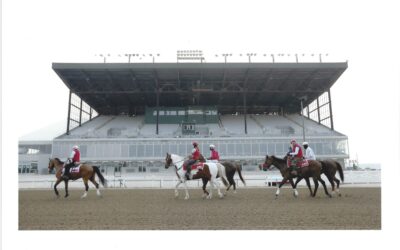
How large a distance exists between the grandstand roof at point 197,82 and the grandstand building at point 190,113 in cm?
13

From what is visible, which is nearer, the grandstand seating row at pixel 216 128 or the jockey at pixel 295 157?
the jockey at pixel 295 157

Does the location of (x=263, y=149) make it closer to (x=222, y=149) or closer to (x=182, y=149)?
(x=222, y=149)

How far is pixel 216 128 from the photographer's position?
50.7 meters

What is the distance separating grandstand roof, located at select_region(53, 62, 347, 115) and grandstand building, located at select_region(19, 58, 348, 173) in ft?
0.43

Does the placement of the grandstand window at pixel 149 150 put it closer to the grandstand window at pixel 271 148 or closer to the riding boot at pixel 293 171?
the grandstand window at pixel 271 148

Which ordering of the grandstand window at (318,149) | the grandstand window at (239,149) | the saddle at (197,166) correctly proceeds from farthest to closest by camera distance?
the grandstand window at (318,149)
the grandstand window at (239,149)
the saddle at (197,166)

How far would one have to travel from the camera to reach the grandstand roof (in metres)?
45.3

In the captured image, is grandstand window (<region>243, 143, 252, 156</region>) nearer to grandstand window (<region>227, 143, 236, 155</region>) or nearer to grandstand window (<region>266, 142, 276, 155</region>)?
grandstand window (<region>227, 143, 236, 155</region>)

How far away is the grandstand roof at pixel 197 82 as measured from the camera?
149ft

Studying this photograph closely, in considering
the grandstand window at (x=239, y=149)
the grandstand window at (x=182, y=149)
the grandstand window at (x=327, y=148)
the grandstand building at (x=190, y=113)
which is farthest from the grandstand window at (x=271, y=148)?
the grandstand window at (x=182, y=149)

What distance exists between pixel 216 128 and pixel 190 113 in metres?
5.14

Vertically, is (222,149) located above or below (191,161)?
below

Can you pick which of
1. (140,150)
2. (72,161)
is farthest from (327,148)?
(72,161)

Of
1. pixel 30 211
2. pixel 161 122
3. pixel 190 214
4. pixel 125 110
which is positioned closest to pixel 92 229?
pixel 190 214
